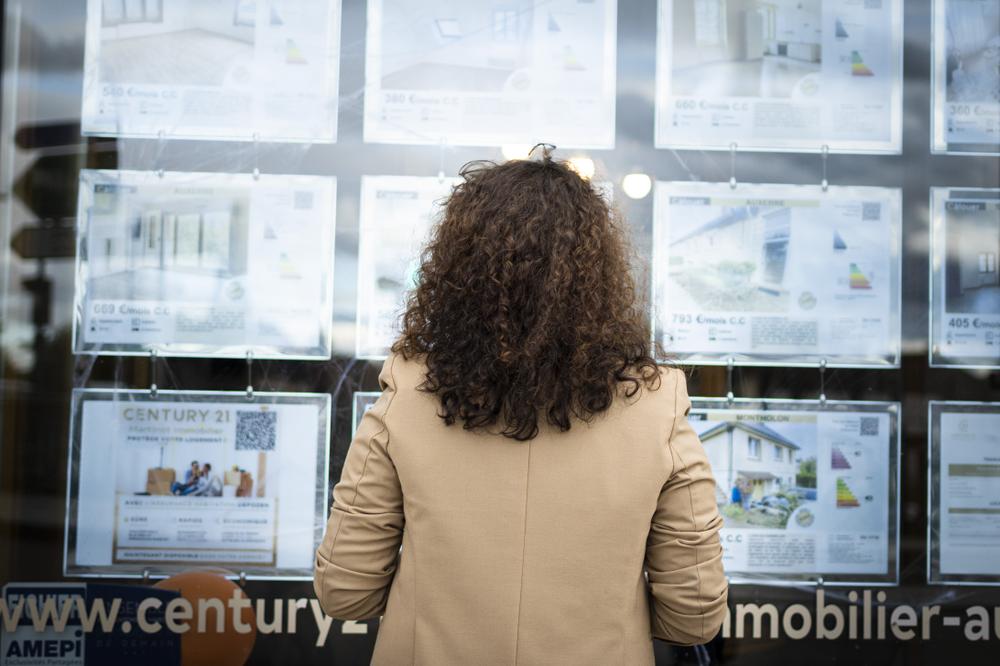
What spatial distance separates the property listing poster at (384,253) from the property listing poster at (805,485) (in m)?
0.97

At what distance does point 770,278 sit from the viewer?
112 inches

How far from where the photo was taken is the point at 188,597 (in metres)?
2.80

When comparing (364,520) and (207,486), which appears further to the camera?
(207,486)

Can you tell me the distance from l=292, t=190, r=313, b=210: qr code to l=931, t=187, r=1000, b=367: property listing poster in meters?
1.90

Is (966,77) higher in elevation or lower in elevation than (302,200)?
higher

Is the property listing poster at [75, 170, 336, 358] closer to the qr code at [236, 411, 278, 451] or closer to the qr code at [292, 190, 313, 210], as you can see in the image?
the qr code at [292, 190, 313, 210]

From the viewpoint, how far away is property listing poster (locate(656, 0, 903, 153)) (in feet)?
9.39

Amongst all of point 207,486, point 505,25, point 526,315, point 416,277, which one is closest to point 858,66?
point 505,25

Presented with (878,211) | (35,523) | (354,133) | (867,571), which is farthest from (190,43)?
(867,571)

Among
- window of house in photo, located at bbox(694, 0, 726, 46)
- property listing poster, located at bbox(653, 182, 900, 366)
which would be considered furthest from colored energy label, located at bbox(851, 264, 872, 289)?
window of house in photo, located at bbox(694, 0, 726, 46)

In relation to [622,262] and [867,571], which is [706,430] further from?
[622,262]

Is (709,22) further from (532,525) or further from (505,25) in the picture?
(532,525)

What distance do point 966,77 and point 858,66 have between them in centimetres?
34

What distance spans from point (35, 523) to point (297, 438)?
0.82 m
